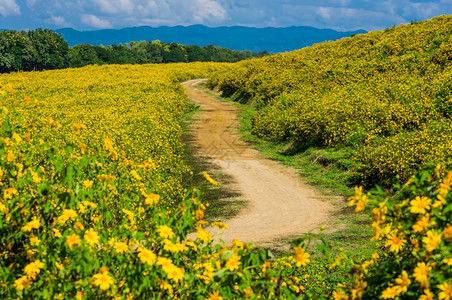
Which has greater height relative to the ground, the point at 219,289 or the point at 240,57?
the point at 240,57

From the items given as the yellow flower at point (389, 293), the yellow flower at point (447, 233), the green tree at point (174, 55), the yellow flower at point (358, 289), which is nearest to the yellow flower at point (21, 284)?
the yellow flower at point (358, 289)

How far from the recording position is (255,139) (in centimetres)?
2334

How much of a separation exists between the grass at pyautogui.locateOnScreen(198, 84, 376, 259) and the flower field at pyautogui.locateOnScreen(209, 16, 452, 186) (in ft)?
1.84

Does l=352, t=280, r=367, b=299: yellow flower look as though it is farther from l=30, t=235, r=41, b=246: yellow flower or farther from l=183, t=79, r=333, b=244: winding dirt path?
l=183, t=79, r=333, b=244: winding dirt path

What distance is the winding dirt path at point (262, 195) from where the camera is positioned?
35.1ft

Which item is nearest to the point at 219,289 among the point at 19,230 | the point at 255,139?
the point at 19,230

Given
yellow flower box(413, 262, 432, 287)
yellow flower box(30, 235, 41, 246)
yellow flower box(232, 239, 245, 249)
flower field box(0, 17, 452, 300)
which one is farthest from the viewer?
yellow flower box(30, 235, 41, 246)

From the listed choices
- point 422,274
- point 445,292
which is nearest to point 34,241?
point 422,274

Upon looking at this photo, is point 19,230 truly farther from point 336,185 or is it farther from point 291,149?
point 291,149

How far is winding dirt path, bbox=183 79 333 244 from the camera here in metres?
10.7

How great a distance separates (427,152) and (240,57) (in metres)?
160

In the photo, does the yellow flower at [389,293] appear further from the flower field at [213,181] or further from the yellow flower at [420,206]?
the yellow flower at [420,206]

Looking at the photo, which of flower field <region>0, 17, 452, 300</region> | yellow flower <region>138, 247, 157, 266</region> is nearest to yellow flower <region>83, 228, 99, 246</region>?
flower field <region>0, 17, 452, 300</region>

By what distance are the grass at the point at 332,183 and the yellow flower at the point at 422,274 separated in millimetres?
1487
